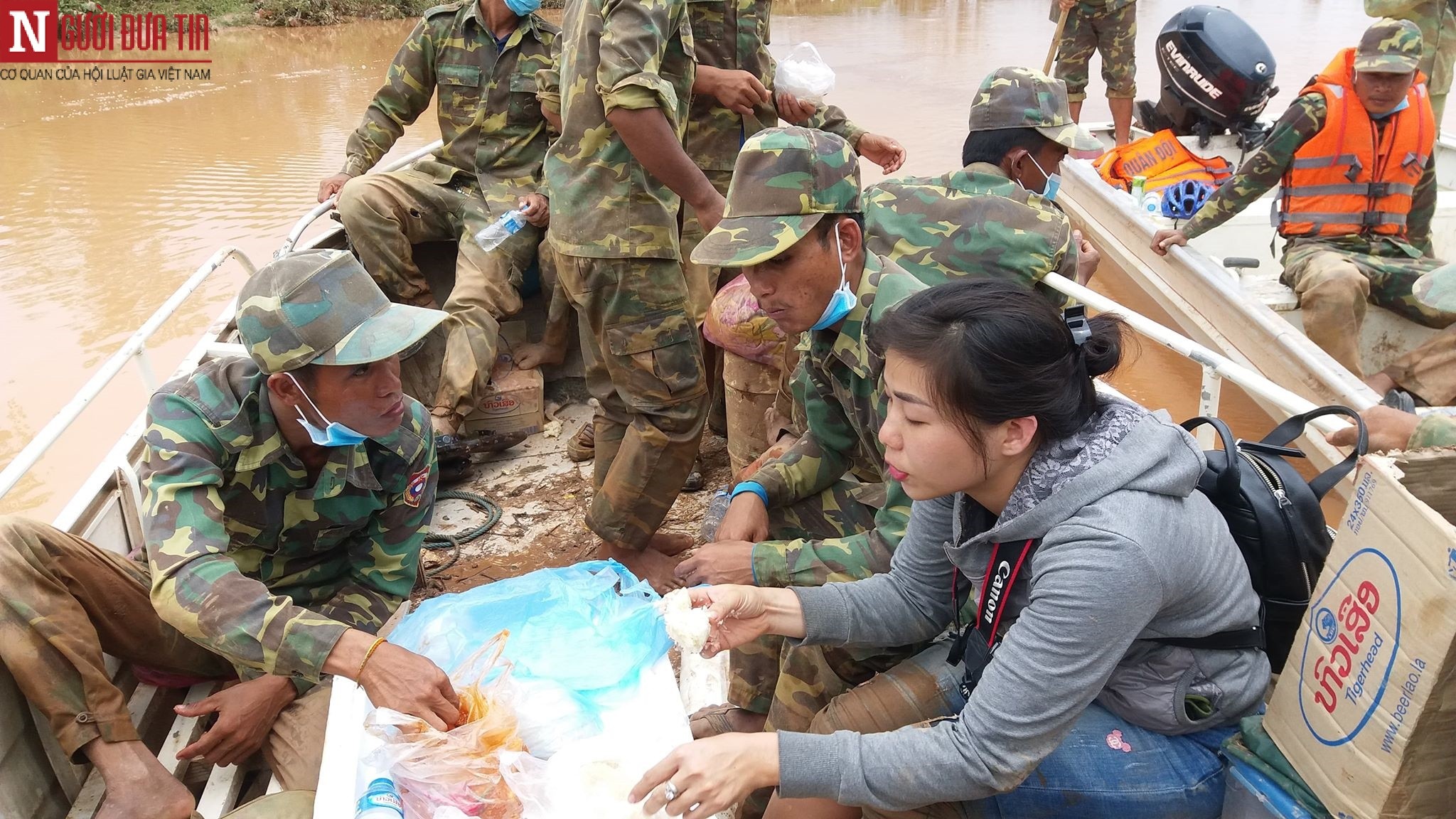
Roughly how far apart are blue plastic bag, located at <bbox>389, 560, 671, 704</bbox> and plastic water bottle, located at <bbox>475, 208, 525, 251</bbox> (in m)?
2.74

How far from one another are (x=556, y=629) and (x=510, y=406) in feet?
8.69

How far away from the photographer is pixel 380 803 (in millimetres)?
1648

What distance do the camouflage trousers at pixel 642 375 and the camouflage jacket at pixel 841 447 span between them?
33.9 inches

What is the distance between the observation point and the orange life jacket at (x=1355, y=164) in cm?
470

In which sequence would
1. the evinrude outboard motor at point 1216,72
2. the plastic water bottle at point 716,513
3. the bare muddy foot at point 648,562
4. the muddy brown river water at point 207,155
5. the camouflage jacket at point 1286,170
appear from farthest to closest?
1. the muddy brown river water at point 207,155
2. the evinrude outboard motor at point 1216,72
3. the camouflage jacket at point 1286,170
4. the bare muddy foot at point 648,562
5. the plastic water bottle at point 716,513

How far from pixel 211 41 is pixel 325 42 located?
189 centimetres

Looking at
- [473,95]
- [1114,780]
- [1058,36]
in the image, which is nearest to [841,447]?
[1114,780]

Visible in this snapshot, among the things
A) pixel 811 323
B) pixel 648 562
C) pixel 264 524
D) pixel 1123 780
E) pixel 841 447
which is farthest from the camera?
pixel 648 562

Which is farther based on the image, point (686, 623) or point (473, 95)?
point (473, 95)

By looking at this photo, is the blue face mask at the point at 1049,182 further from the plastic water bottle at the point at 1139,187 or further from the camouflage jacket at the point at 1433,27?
the camouflage jacket at the point at 1433,27

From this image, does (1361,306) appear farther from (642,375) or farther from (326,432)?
(326,432)

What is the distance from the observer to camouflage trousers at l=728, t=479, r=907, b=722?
2297 millimetres

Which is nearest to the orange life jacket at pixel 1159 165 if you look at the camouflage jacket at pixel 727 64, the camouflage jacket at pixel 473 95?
the camouflage jacket at pixel 727 64

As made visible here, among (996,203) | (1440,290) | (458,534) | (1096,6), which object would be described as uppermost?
(1096,6)
